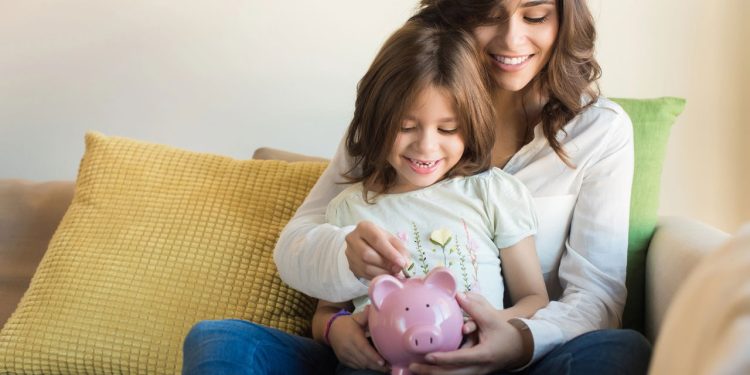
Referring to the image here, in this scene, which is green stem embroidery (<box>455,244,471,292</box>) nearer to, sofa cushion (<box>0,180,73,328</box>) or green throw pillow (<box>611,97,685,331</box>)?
green throw pillow (<box>611,97,685,331</box>)

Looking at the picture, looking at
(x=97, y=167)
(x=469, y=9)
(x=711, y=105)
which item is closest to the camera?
(x=469, y=9)

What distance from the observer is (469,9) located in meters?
1.45

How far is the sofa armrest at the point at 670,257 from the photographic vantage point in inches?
52.7

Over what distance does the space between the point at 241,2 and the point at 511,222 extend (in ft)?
3.32

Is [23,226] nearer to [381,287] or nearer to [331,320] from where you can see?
[331,320]

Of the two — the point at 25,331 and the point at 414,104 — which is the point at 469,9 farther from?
the point at 25,331

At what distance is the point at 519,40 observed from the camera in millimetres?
1429

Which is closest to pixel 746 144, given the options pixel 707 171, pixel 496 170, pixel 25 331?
→ pixel 707 171

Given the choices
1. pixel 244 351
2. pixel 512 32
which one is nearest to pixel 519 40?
pixel 512 32

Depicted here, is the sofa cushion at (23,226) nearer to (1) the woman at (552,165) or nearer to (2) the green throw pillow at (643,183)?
(1) the woman at (552,165)

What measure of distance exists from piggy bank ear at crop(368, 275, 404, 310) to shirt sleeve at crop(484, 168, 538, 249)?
30 centimetres

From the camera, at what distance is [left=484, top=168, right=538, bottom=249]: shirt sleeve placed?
54.5 inches

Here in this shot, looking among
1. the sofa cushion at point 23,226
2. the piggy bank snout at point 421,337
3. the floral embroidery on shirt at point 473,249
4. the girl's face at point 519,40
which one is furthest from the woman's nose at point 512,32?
the sofa cushion at point 23,226

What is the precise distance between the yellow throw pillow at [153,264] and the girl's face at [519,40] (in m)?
0.44
